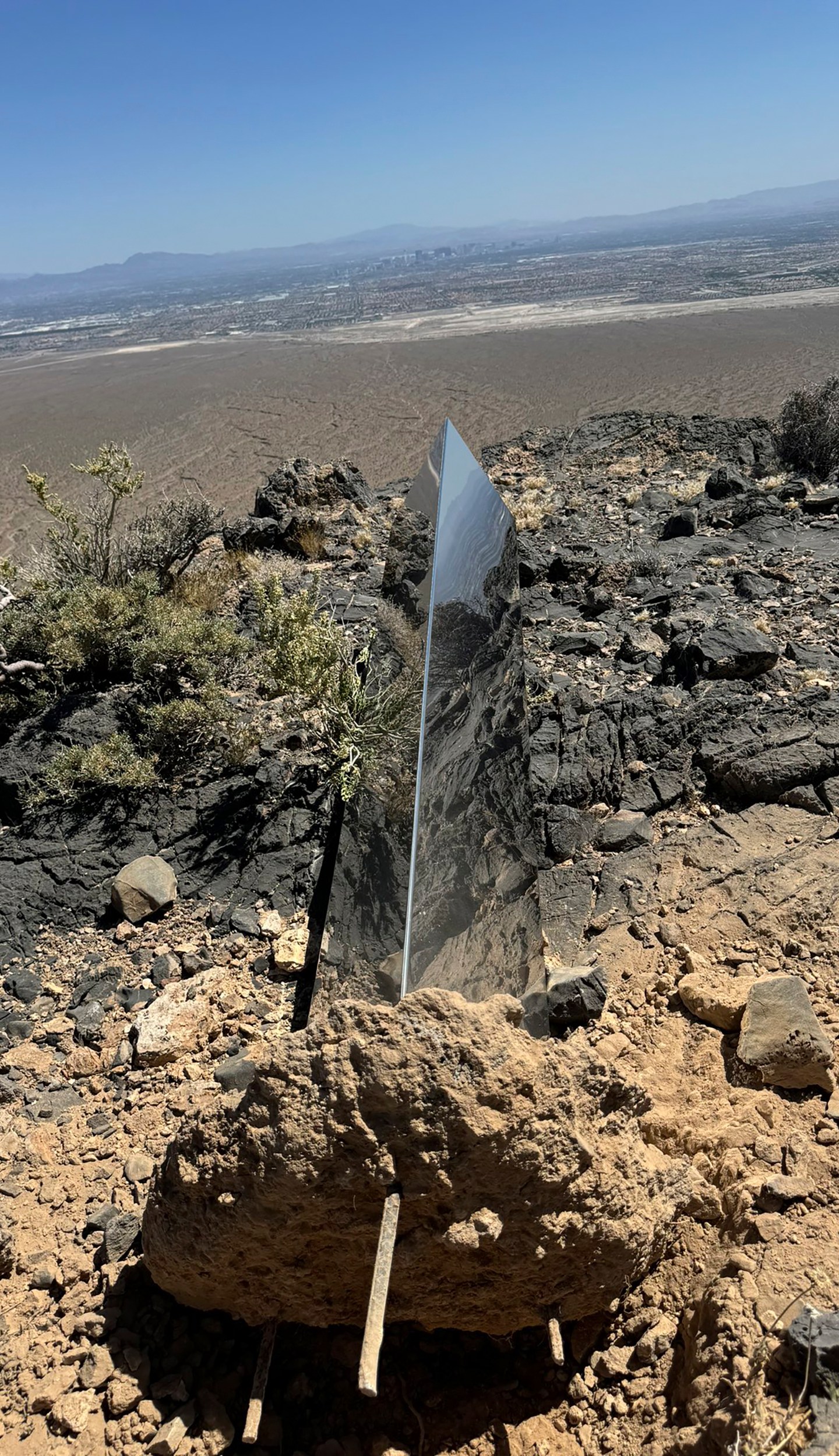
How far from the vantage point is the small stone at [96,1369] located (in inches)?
85.9

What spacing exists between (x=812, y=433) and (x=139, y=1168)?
10.3 meters

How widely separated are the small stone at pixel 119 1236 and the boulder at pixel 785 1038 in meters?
2.08

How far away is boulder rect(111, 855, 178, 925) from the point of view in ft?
12.7

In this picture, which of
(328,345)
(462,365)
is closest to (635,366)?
(462,365)

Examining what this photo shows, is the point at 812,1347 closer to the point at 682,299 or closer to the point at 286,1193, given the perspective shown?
the point at 286,1193

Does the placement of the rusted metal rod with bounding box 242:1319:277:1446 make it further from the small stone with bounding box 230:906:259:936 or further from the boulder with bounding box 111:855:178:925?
the boulder with bounding box 111:855:178:925

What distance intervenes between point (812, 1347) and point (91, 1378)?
6.20 feet

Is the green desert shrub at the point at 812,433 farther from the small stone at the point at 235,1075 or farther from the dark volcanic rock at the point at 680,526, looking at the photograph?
the small stone at the point at 235,1075

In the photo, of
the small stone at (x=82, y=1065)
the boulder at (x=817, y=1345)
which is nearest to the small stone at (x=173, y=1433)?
the small stone at (x=82, y=1065)

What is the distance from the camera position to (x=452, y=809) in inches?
111

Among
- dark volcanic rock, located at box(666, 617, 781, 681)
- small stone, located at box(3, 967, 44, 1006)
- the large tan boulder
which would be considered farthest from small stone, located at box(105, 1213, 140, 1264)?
dark volcanic rock, located at box(666, 617, 781, 681)

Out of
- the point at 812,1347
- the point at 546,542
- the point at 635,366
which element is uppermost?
the point at 635,366

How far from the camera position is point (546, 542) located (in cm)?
792

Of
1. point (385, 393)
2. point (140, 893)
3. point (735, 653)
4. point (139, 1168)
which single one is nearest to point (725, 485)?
point (735, 653)
